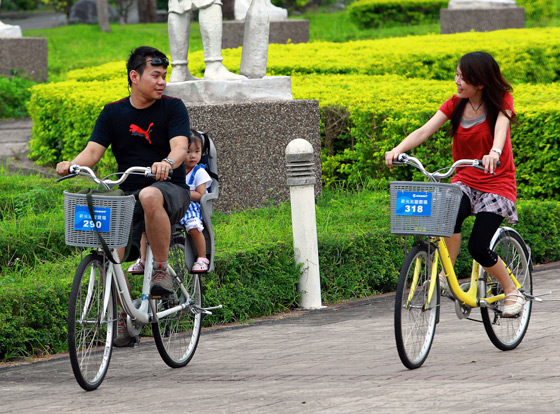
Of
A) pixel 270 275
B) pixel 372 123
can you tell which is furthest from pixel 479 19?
pixel 270 275

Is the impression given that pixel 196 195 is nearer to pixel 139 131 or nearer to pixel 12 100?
pixel 139 131

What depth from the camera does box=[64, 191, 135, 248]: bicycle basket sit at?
492cm

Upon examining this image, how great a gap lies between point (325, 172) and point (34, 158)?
163 inches

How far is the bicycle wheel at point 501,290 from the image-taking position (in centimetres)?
581

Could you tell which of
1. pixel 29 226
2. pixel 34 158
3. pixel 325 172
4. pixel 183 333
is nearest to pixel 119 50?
pixel 34 158

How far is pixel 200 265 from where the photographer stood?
19.3 ft

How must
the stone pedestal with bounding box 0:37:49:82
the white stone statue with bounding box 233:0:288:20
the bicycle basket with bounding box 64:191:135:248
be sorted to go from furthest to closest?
the white stone statue with bounding box 233:0:288:20 < the stone pedestal with bounding box 0:37:49:82 < the bicycle basket with bounding box 64:191:135:248

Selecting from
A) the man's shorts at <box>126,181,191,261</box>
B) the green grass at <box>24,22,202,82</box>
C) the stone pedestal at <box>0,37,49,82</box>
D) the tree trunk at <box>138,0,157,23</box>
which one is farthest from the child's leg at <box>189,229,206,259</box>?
the tree trunk at <box>138,0,157,23</box>

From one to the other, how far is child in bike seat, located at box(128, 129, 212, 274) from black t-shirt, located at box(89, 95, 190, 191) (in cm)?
24

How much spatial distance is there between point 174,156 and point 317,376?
1445mm

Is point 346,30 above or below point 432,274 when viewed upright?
above

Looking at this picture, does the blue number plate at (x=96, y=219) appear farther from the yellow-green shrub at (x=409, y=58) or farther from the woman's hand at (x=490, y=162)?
the yellow-green shrub at (x=409, y=58)

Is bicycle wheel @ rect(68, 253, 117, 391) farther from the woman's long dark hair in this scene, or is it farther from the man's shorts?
the woman's long dark hair

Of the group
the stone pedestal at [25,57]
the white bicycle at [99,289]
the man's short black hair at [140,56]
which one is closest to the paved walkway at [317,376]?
the white bicycle at [99,289]
